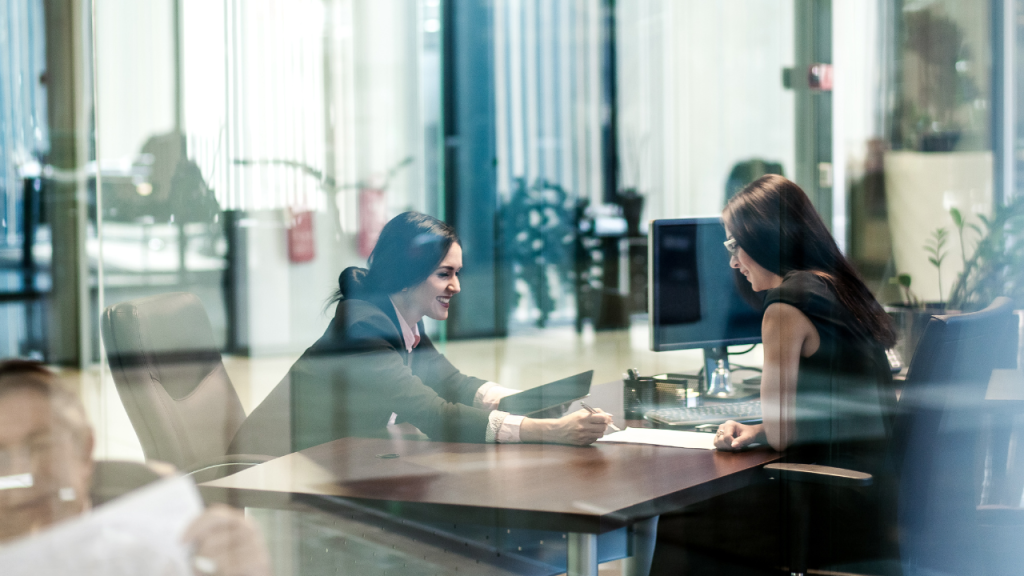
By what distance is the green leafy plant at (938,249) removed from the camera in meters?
2.14

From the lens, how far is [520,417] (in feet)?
6.21

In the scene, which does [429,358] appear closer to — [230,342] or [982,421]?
[230,342]

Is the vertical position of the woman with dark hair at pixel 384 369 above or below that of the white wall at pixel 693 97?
below

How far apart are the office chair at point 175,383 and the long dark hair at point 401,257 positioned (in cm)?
39

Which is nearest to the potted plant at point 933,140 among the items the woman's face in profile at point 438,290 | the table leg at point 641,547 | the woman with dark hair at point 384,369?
the table leg at point 641,547

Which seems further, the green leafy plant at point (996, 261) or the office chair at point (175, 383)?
the green leafy plant at point (996, 261)

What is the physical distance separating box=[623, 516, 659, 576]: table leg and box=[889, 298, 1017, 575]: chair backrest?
577 millimetres

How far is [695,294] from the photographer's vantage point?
7.88ft

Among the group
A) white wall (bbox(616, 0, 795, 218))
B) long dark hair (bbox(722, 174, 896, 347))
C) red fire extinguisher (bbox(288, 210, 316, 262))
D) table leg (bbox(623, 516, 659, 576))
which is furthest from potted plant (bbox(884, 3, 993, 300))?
white wall (bbox(616, 0, 795, 218))

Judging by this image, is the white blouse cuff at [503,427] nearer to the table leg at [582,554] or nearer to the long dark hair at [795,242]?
the table leg at [582,554]

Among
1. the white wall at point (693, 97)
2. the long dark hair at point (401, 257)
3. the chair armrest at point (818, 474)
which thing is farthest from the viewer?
the white wall at point (693, 97)

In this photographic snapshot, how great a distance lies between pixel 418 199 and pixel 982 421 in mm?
2621

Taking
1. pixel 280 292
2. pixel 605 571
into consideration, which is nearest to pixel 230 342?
pixel 280 292

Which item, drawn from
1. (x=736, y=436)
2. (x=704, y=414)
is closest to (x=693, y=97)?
(x=704, y=414)
